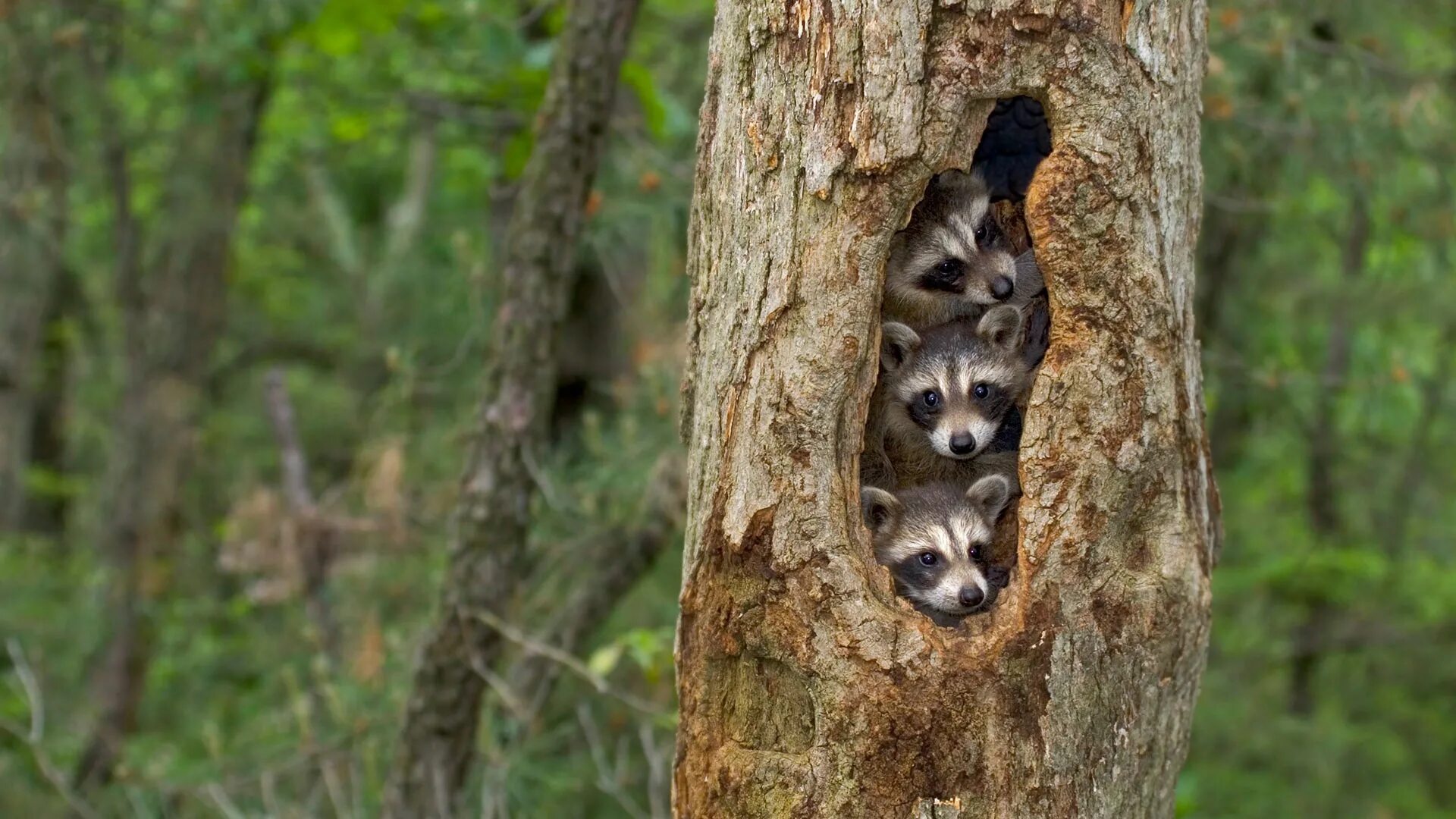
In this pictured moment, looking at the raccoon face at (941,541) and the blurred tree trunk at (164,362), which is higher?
the raccoon face at (941,541)

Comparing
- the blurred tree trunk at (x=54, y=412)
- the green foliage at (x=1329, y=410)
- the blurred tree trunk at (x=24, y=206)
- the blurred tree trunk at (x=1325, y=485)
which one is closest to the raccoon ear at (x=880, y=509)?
the green foliage at (x=1329, y=410)

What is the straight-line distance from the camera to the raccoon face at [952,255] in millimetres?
4283

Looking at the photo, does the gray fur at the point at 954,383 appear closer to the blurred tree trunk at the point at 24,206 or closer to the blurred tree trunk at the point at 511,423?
the blurred tree trunk at the point at 511,423

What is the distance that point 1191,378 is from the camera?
3.32 meters

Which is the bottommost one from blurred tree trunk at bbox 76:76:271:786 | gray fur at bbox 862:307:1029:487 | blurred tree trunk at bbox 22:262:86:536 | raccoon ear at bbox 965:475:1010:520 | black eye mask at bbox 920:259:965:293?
blurred tree trunk at bbox 22:262:86:536

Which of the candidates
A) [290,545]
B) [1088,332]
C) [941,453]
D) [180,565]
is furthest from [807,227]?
[180,565]

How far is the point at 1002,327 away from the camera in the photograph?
4.38 meters

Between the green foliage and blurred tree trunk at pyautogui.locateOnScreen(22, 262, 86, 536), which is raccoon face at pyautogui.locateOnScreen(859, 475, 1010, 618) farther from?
blurred tree trunk at pyautogui.locateOnScreen(22, 262, 86, 536)

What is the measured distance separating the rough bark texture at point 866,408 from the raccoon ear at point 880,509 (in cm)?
65

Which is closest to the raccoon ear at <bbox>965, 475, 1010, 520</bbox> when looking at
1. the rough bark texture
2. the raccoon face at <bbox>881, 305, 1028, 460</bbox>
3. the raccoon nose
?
the raccoon face at <bbox>881, 305, 1028, 460</bbox>

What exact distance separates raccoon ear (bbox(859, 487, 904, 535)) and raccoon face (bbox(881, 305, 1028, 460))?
26 cm

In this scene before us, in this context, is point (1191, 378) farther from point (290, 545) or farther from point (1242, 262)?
point (1242, 262)

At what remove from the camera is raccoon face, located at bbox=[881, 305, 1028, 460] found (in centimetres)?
429

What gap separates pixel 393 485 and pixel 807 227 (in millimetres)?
4768
